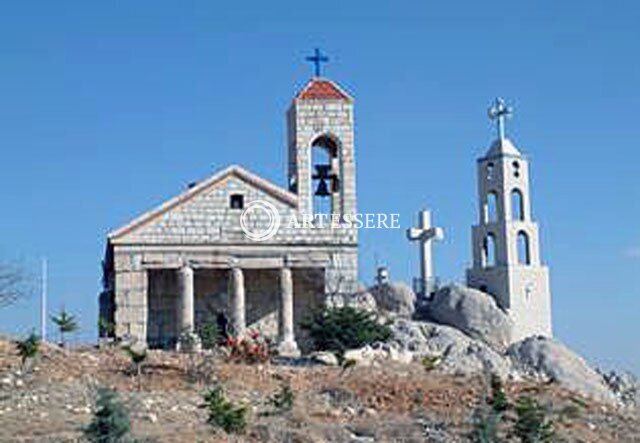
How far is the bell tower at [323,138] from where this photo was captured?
39.3m

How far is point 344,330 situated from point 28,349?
30.9 ft

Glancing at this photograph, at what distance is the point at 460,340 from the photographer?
39.1 m

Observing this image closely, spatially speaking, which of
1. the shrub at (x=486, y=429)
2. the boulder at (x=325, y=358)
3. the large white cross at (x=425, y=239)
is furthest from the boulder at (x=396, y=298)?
the shrub at (x=486, y=429)

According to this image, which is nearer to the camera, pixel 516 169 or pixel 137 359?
pixel 137 359

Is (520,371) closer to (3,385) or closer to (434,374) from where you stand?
(434,374)

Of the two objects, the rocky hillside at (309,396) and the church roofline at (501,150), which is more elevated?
the church roofline at (501,150)

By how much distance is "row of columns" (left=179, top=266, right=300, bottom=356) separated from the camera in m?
37.8

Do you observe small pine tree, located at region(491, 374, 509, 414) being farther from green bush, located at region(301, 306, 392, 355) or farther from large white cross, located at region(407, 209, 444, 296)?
large white cross, located at region(407, 209, 444, 296)

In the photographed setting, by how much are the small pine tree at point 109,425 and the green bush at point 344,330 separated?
1454 cm

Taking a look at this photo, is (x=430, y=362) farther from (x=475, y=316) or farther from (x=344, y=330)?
(x=475, y=316)

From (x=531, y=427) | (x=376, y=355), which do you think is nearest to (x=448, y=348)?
(x=376, y=355)

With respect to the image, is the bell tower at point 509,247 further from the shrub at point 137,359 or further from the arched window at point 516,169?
the shrub at point 137,359

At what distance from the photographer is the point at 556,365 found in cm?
3822

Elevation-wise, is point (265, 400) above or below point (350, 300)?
below
